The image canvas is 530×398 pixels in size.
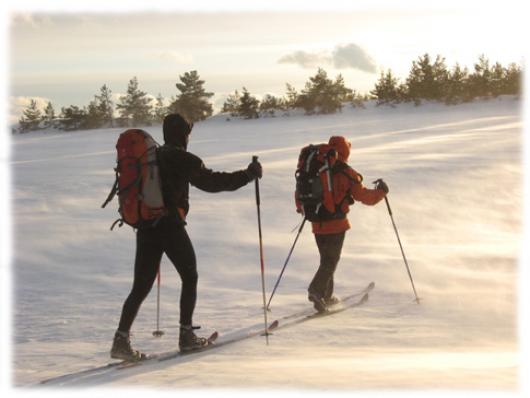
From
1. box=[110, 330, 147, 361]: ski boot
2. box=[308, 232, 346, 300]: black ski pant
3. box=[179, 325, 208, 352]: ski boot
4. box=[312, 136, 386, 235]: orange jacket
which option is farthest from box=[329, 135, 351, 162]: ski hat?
box=[110, 330, 147, 361]: ski boot

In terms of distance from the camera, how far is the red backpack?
4.47 metres

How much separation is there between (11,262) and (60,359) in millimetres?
3283

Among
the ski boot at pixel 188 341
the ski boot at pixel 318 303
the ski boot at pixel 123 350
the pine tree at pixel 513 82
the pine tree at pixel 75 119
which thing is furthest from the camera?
the pine tree at pixel 75 119

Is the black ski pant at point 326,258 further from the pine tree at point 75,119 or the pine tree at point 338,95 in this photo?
the pine tree at point 75,119

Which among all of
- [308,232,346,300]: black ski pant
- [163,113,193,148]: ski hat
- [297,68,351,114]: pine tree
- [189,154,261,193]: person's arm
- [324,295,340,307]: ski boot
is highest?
[297,68,351,114]: pine tree

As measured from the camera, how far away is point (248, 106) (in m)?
25.7

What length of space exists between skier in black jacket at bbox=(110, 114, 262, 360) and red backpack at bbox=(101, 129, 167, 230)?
57 mm

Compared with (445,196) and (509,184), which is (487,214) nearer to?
(445,196)

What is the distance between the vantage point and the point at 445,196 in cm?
1062

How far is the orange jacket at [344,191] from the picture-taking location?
5.80 m

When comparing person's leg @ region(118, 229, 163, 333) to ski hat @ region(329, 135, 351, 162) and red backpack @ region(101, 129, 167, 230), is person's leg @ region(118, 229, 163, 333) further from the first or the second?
ski hat @ region(329, 135, 351, 162)

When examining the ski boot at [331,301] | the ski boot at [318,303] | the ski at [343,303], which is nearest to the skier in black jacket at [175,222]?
the ski at [343,303]

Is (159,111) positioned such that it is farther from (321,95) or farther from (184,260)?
(184,260)

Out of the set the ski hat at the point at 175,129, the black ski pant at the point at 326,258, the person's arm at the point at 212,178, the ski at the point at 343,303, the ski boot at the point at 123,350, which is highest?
the ski hat at the point at 175,129
